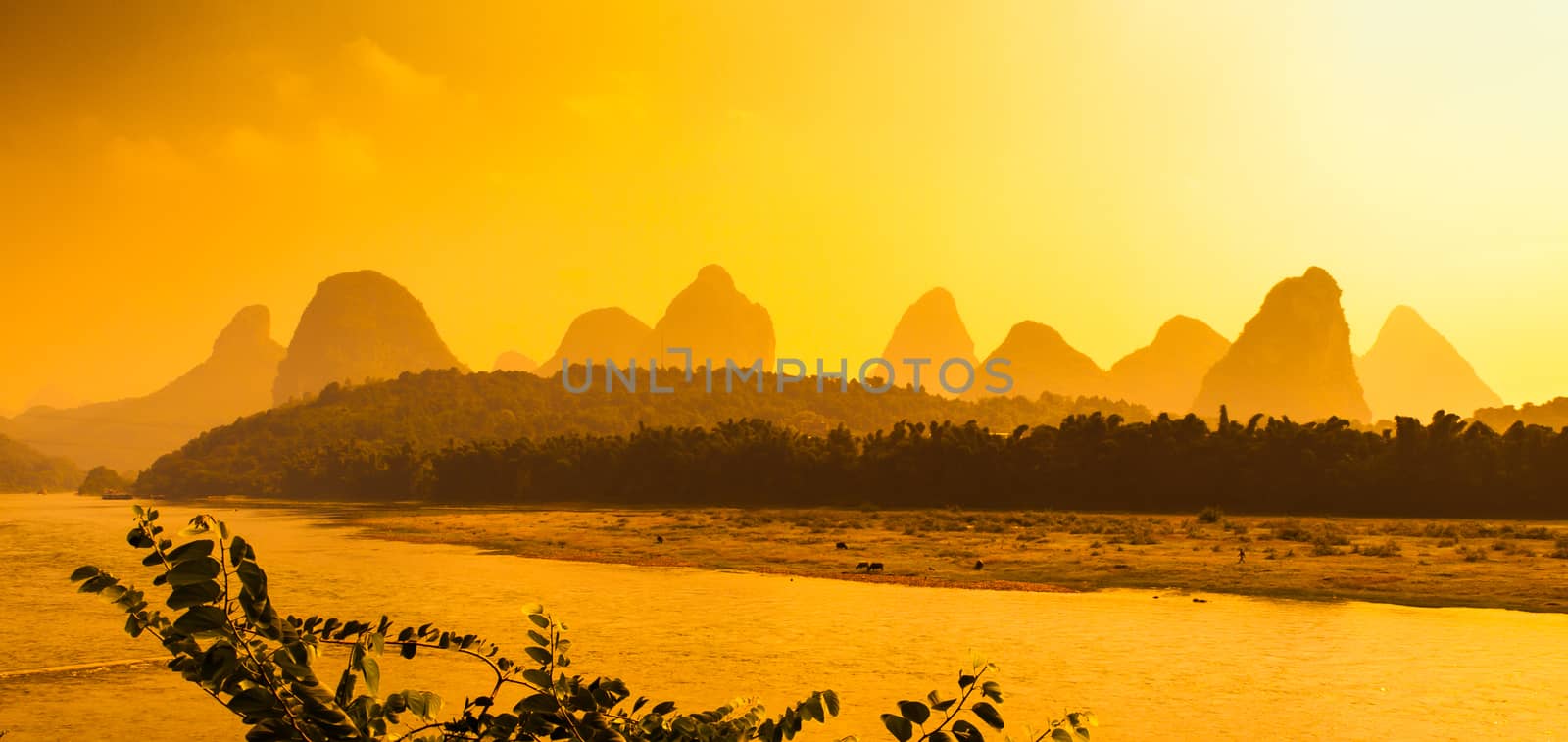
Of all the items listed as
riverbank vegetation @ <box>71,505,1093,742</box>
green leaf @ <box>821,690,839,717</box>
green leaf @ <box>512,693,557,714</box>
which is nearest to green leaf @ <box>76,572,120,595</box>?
riverbank vegetation @ <box>71,505,1093,742</box>

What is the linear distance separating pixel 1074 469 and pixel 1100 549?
33.5 m

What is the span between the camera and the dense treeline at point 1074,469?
215 feet

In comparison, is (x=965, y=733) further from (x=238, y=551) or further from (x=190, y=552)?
(x=190, y=552)

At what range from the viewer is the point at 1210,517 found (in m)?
60.8

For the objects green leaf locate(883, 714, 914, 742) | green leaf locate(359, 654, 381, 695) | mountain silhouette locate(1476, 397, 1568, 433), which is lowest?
green leaf locate(883, 714, 914, 742)

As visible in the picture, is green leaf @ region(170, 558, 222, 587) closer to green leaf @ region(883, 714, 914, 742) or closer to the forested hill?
green leaf @ region(883, 714, 914, 742)

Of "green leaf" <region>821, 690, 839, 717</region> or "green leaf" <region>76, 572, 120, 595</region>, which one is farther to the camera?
"green leaf" <region>821, 690, 839, 717</region>

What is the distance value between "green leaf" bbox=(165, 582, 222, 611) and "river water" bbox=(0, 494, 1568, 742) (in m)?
12.9

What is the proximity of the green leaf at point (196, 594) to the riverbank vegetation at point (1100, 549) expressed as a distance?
32.4 meters

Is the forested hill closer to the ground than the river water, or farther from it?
farther from it

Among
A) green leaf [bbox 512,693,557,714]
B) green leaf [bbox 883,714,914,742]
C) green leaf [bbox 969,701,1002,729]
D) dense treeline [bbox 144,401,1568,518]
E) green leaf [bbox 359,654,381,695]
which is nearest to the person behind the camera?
green leaf [bbox 359,654,381,695]

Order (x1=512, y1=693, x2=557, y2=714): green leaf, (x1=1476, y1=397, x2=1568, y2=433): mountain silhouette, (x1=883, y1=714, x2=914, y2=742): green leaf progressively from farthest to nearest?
(x1=1476, y1=397, x2=1568, y2=433): mountain silhouette < (x1=512, y1=693, x2=557, y2=714): green leaf < (x1=883, y1=714, x2=914, y2=742): green leaf

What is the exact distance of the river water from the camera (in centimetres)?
1673

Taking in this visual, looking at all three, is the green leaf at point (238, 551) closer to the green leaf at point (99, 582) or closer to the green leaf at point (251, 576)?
the green leaf at point (251, 576)
